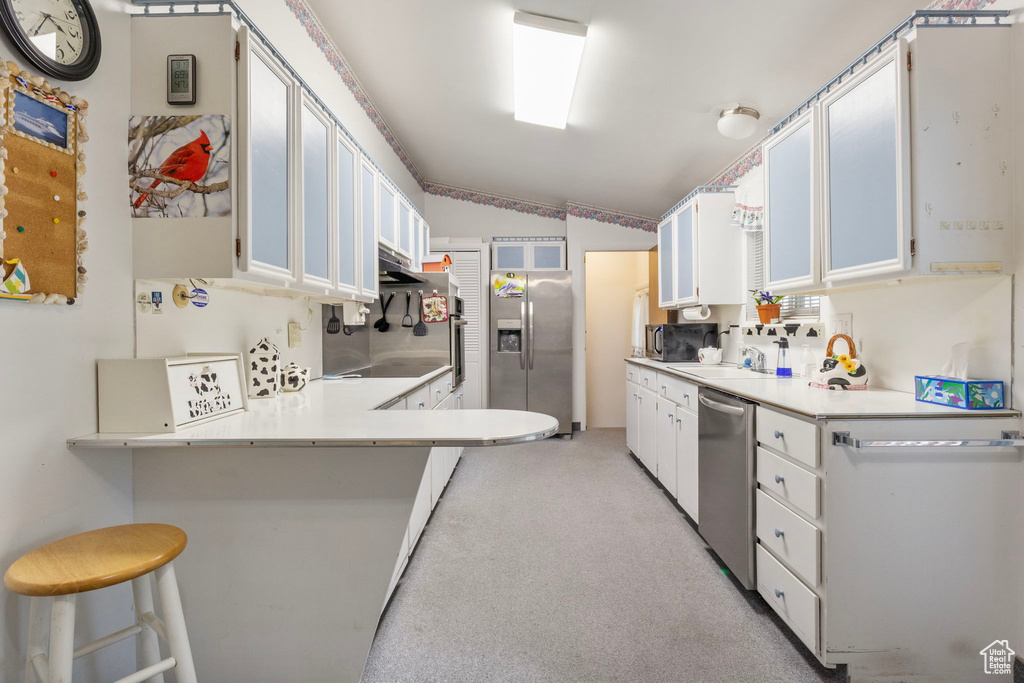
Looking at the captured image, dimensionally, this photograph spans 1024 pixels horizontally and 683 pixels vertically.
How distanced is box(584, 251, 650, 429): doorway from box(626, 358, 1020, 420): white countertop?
10.1ft

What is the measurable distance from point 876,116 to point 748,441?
133 centimetres

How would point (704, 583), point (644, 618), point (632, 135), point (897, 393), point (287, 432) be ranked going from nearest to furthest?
point (287, 432) < point (644, 618) < point (897, 393) < point (704, 583) < point (632, 135)

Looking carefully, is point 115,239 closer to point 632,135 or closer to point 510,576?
point 510,576

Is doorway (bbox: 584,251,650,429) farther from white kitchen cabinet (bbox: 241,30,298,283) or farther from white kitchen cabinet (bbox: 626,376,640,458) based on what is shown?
white kitchen cabinet (bbox: 241,30,298,283)

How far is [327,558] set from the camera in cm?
143

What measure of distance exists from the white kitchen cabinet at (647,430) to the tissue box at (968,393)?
1860 mm

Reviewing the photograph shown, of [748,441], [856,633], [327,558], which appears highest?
[748,441]

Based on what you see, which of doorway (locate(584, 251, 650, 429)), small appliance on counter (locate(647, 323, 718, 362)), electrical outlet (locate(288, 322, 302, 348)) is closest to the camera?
electrical outlet (locate(288, 322, 302, 348))

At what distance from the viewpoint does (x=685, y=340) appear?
3.89 m

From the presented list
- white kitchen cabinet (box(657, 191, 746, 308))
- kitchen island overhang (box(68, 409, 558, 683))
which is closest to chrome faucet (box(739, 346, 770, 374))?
white kitchen cabinet (box(657, 191, 746, 308))

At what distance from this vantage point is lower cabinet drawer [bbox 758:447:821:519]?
1574mm

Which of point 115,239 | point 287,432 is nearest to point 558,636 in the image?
point 287,432

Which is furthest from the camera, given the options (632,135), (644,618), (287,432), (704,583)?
(632,135)

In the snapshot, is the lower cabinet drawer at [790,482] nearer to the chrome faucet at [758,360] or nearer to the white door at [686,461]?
the white door at [686,461]
